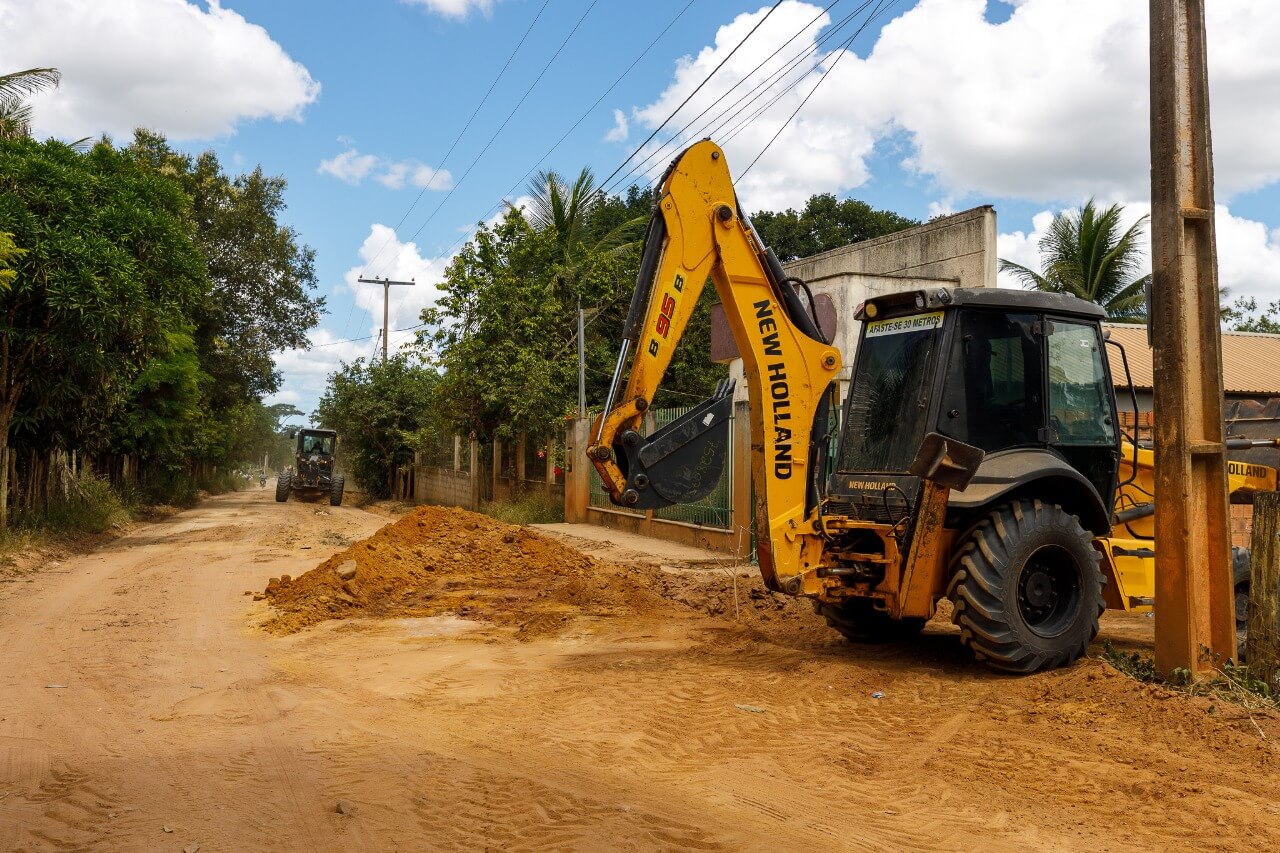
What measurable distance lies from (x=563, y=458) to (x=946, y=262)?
10.2 m

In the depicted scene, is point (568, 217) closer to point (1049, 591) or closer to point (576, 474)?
point (576, 474)

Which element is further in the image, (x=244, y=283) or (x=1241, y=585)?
(x=244, y=283)

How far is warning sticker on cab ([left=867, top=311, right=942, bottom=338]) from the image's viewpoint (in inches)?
277

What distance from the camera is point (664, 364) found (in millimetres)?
7016

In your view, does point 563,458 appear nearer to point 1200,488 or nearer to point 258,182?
point 258,182

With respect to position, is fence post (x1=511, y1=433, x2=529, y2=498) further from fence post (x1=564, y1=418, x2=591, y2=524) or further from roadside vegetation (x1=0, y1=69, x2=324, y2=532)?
roadside vegetation (x1=0, y1=69, x2=324, y2=532)

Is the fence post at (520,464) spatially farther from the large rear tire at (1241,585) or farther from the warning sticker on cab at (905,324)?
the large rear tire at (1241,585)

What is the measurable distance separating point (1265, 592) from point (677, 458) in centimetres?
→ 370

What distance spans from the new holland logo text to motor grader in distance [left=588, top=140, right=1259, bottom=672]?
0.01m

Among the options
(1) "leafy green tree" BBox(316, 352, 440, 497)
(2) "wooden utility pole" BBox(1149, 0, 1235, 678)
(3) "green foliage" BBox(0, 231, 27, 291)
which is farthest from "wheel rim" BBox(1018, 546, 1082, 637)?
(1) "leafy green tree" BBox(316, 352, 440, 497)

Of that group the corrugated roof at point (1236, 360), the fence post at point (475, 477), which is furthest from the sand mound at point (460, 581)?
the fence post at point (475, 477)

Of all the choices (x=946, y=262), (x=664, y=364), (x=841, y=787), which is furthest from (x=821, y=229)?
(x=841, y=787)

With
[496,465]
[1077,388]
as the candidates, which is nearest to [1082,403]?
[1077,388]

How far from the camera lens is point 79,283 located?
50.3 feet
